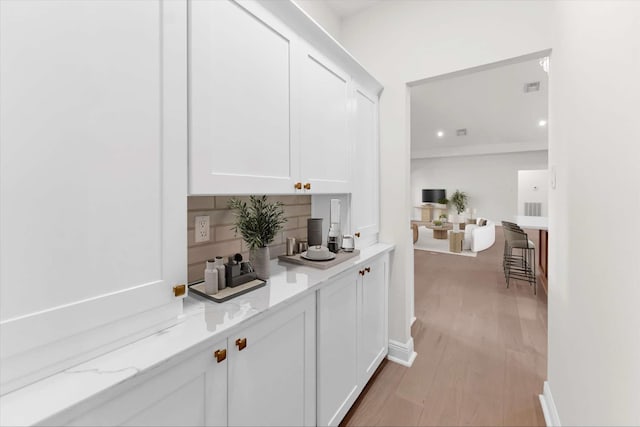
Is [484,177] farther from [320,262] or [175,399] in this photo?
[175,399]

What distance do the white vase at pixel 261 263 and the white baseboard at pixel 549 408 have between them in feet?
5.86

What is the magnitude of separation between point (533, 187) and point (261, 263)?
9067 mm

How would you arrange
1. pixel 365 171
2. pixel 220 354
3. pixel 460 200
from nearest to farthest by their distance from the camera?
1. pixel 220 354
2. pixel 365 171
3. pixel 460 200

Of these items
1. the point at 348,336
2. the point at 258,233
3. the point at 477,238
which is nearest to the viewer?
the point at 258,233

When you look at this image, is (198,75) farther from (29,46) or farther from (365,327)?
(365,327)

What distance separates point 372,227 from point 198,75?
1.66m

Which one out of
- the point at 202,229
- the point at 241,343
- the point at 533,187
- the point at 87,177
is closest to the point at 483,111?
the point at 533,187

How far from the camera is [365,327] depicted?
186 cm

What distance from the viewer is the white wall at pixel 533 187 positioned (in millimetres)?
7694

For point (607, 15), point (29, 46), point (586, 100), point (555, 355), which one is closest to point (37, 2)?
point (29, 46)

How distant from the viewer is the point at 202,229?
1360mm

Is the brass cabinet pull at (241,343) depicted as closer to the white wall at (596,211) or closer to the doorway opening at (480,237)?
the white wall at (596,211)

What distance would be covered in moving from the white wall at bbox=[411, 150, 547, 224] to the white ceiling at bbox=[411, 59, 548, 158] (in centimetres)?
58

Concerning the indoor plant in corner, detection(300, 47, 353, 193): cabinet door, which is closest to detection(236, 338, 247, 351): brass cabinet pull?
the indoor plant in corner
